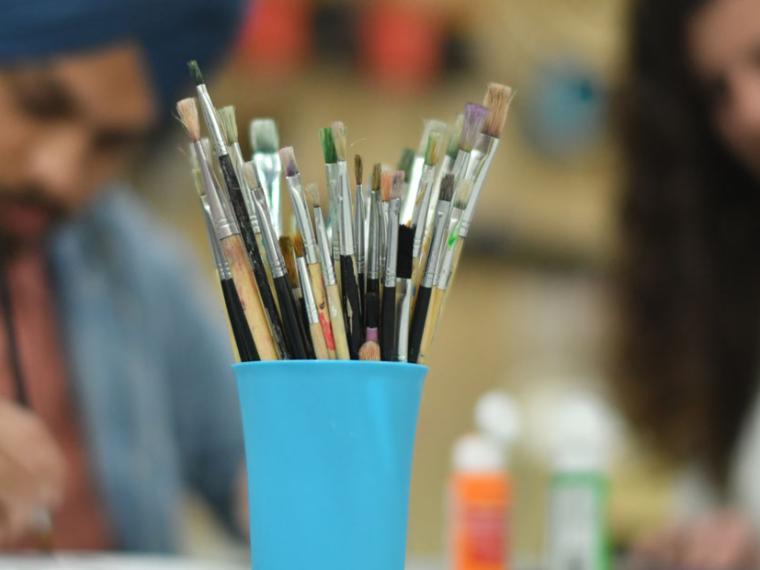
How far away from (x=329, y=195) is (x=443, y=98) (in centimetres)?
95

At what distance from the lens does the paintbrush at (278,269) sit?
0.30 m

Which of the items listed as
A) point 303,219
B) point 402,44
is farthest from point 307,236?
point 402,44

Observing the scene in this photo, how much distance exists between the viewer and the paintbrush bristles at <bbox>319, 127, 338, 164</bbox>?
315mm

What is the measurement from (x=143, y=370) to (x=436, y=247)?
522 mm

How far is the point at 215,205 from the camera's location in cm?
31

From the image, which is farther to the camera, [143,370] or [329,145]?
[143,370]

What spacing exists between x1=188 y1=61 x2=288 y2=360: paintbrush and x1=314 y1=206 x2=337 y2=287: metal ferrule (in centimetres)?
2

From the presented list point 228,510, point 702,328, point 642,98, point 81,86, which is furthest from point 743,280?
point 81,86

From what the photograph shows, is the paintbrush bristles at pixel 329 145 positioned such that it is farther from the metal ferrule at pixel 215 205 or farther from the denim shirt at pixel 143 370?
the denim shirt at pixel 143 370

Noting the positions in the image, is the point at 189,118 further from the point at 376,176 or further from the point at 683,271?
the point at 683,271

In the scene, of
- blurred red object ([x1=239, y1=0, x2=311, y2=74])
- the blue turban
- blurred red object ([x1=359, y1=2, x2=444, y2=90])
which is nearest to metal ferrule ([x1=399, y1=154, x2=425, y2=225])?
the blue turban

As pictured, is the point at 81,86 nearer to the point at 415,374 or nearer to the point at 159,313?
the point at 159,313

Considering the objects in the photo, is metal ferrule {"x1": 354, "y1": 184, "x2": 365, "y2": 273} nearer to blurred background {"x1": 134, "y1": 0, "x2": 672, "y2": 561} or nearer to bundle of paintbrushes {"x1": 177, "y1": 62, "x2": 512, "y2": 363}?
bundle of paintbrushes {"x1": 177, "y1": 62, "x2": 512, "y2": 363}

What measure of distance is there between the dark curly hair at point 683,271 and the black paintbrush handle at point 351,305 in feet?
2.39
